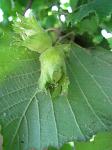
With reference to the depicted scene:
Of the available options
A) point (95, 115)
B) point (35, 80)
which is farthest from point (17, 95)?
point (95, 115)

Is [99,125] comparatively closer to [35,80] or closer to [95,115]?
[95,115]

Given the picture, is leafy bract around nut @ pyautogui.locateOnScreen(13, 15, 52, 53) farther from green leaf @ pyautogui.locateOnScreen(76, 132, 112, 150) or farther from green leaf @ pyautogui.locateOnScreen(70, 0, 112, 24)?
green leaf @ pyautogui.locateOnScreen(76, 132, 112, 150)

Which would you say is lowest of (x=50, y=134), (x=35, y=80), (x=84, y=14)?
(x=50, y=134)

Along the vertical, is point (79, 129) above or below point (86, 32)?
below

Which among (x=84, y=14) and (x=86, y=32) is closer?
(x=84, y=14)

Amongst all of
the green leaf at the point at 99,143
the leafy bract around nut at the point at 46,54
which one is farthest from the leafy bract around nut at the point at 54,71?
the green leaf at the point at 99,143

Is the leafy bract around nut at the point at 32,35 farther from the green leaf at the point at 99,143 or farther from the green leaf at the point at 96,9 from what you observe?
the green leaf at the point at 99,143
